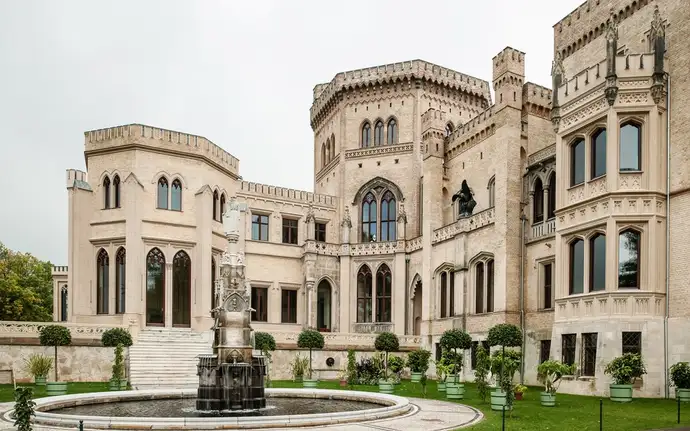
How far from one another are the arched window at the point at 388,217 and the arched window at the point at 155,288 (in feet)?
51.6

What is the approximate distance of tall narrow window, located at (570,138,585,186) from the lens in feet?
89.9

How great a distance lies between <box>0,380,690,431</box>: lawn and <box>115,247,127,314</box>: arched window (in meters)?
10.6

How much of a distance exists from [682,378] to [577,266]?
6.68 metres

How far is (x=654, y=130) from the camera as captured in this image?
82.1 feet

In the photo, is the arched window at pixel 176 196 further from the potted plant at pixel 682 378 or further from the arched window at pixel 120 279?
the potted plant at pixel 682 378

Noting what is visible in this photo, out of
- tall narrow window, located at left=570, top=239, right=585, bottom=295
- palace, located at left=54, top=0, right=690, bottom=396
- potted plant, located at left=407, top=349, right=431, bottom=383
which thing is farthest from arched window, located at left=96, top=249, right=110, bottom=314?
tall narrow window, located at left=570, top=239, right=585, bottom=295

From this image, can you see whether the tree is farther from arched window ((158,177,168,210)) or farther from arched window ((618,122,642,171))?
arched window ((618,122,642,171))

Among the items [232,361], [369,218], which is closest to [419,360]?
[232,361]

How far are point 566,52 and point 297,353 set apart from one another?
20.8m

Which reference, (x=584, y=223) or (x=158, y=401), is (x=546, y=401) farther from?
(x=158, y=401)

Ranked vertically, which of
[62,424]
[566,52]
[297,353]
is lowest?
[297,353]

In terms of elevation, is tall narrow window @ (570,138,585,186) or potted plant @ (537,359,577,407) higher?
tall narrow window @ (570,138,585,186)

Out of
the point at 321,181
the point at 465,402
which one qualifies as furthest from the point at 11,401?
the point at 321,181

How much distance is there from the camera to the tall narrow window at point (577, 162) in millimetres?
27391
